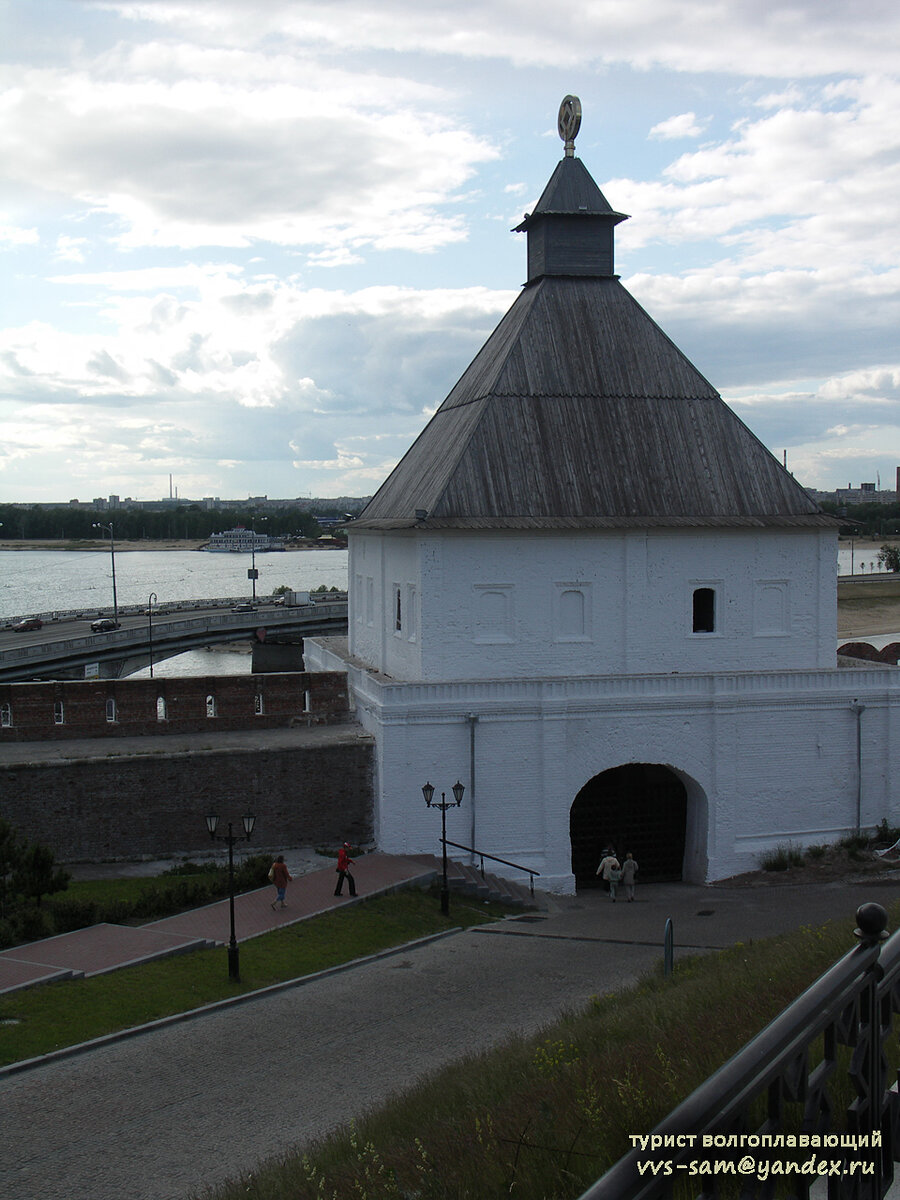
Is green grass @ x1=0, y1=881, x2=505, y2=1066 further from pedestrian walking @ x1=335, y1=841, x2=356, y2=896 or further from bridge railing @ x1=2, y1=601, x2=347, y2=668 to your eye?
bridge railing @ x1=2, y1=601, x2=347, y2=668

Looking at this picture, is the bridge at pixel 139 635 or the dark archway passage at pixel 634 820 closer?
the dark archway passage at pixel 634 820

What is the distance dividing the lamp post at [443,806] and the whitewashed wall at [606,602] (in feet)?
8.59

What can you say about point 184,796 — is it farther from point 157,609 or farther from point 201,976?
point 157,609

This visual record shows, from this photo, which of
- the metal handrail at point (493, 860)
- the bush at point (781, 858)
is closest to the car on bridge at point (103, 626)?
the metal handrail at point (493, 860)

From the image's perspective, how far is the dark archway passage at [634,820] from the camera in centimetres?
2281

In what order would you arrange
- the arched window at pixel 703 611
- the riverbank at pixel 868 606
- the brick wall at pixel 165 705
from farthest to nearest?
the riverbank at pixel 868 606, the arched window at pixel 703 611, the brick wall at pixel 165 705

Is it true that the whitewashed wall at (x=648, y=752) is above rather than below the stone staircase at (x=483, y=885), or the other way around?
above

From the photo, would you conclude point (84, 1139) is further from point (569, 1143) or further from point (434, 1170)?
point (569, 1143)

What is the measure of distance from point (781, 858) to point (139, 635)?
33.2 meters

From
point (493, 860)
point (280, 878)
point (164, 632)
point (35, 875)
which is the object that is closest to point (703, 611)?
point (493, 860)

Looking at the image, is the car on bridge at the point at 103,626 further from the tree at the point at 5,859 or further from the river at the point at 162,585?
the tree at the point at 5,859

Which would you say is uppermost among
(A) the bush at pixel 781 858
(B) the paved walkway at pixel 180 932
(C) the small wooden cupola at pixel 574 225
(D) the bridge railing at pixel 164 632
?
(C) the small wooden cupola at pixel 574 225

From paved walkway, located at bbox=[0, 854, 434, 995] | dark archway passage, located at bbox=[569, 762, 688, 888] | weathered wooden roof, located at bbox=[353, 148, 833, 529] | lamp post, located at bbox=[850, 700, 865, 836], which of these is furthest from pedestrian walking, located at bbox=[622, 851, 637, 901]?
weathered wooden roof, located at bbox=[353, 148, 833, 529]

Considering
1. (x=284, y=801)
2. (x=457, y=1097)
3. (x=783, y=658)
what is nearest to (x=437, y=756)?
(x=284, y=801)
